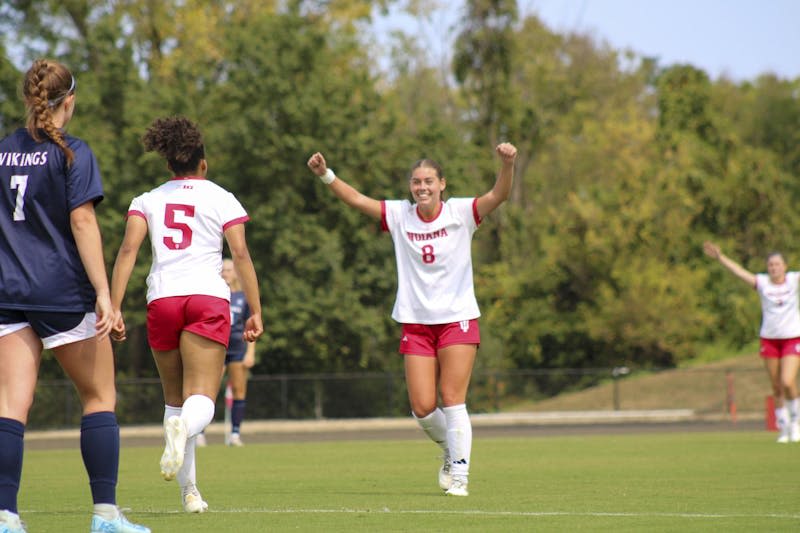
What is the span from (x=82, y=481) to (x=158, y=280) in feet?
14.3

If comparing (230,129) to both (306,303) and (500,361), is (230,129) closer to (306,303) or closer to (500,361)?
(306,303)

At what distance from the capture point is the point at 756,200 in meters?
44.7

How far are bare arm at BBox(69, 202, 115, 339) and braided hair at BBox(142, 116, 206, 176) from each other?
1776mm

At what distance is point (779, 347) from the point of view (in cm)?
1744

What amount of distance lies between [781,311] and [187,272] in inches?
442

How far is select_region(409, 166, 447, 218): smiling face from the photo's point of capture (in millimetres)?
9867

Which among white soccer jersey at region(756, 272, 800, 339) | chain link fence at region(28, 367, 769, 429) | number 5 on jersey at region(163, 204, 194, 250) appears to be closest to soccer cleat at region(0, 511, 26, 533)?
number 5 on jersey at region(163, 204, 194, 250)

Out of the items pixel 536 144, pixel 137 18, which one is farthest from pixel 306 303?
pixel 536 144

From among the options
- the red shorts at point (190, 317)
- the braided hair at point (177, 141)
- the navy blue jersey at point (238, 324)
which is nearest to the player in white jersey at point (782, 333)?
the navy blue jersey at point (238, 324)

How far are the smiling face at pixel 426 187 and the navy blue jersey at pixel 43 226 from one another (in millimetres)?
3698

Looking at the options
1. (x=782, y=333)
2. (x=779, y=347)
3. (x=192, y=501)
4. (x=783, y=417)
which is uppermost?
(x=782, y=333)

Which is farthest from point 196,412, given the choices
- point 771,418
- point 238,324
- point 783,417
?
point 771,418

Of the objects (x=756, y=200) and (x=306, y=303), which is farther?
(x=756, y=200)

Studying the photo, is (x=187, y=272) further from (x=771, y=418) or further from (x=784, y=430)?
(x=771, y=418)
